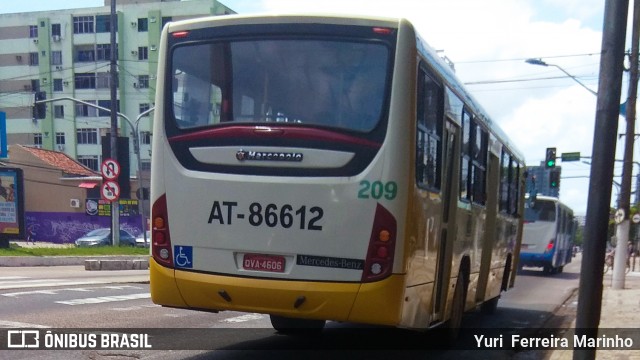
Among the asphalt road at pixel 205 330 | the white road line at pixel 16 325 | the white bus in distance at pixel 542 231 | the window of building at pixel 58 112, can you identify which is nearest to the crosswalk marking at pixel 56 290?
the asphalt road at pixel 205 330

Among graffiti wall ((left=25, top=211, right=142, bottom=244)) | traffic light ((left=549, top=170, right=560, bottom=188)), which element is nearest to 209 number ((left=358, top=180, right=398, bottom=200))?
traffic light ((left=549, top=170, right=560, bottom=188))

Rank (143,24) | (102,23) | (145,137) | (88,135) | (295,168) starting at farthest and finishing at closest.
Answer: (145,137) → (88,135) → (102,23) → (143,24) → (295,168)

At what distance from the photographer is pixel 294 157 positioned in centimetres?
609

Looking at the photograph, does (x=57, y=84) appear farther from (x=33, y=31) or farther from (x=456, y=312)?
(x=456, y=312)

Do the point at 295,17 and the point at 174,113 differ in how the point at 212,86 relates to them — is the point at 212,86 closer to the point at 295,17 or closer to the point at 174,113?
the point at 174,113

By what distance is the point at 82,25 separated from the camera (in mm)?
63219

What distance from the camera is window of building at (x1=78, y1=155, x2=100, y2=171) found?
65.3 metres

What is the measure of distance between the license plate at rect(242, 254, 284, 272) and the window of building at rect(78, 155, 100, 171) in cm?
6224

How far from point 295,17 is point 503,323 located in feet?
26.5

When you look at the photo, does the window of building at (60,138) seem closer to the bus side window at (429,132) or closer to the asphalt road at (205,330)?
the asphalt road at (205,330)

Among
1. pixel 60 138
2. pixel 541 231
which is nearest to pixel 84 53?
pixel 60 138

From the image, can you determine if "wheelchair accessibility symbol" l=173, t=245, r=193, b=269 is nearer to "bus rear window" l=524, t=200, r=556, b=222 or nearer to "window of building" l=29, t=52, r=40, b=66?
"bus rear window" l=524, t=200, r=556, b=222

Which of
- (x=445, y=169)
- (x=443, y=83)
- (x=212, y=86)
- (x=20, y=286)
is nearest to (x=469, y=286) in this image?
(x=445, y=169)

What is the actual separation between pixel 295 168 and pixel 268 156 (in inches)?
10.1
